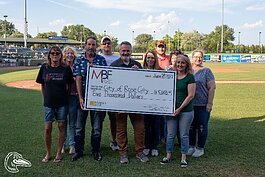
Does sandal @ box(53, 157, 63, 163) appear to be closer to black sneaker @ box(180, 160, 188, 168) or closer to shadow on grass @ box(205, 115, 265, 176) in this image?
black sneaker @ box(180, 160, 188, 168)

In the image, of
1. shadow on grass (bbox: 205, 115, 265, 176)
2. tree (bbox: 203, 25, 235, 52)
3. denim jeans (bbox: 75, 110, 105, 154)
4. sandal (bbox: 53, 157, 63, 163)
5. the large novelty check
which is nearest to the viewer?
shadow on grass (bbox: 205, 115, 265, 176)

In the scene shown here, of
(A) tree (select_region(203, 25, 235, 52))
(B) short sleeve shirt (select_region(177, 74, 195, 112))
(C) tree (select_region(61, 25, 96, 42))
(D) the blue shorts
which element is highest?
(C) tree (select_region(61, 25, 96, 42))

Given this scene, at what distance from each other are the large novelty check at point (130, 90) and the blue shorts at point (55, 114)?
1.42 ft

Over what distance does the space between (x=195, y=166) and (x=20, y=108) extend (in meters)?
7.67

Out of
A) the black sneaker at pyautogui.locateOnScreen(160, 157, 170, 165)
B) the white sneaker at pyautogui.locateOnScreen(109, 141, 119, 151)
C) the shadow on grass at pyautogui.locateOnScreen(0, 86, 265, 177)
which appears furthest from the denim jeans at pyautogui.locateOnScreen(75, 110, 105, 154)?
the black sneaker at pyautogui.locateOnScreen(160, 157, 170, 165)

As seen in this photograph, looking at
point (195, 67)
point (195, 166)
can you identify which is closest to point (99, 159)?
point (195, 166)

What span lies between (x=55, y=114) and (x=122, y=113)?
1141 millimetres

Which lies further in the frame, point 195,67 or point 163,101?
point 195,67

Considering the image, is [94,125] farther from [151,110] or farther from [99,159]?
[151,110]

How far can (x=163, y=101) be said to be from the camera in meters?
5.45

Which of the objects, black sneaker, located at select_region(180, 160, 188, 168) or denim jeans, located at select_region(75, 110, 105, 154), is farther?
denim jeans, located at select_region(75, 110, 105, 154)

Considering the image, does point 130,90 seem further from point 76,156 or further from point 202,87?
point 76,156

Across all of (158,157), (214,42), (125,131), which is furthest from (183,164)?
(214,42)

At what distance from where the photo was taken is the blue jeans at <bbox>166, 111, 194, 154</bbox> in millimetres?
5395
